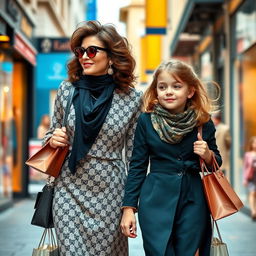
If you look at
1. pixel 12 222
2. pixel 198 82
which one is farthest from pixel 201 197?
pixel 12 222

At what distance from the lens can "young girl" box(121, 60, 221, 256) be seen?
11.5 feet

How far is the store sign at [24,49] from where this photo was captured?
38.3 ft

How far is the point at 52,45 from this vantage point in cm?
1566

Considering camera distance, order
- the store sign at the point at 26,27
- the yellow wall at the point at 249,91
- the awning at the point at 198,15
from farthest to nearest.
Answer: the awning at the point at 198,15 → the store sign at the point at 26,27 → the yellow wall at the point at 249,91

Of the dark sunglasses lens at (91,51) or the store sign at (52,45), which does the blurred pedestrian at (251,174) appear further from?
the dark sunglasses lens at (91,51)

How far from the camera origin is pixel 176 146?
3561 millimetres

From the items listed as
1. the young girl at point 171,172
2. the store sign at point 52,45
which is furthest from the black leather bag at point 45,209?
the store sign at point 52,45

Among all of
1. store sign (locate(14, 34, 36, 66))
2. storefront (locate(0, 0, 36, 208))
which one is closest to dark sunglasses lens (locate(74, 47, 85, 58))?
storefront (locate(0, 0, 36, 208))

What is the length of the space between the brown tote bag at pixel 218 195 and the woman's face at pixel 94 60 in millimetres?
717

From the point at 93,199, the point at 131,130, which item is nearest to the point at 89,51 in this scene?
the point at 131,130

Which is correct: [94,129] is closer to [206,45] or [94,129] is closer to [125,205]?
[125,205]

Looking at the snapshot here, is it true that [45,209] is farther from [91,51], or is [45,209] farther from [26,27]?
[26,27]

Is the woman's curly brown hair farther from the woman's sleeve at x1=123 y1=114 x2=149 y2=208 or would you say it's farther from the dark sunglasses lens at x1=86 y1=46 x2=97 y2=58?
the woman's sleeve at x1=123 y1=114 x2=149 y2=208

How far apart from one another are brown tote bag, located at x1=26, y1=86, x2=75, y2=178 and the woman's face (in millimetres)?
152
